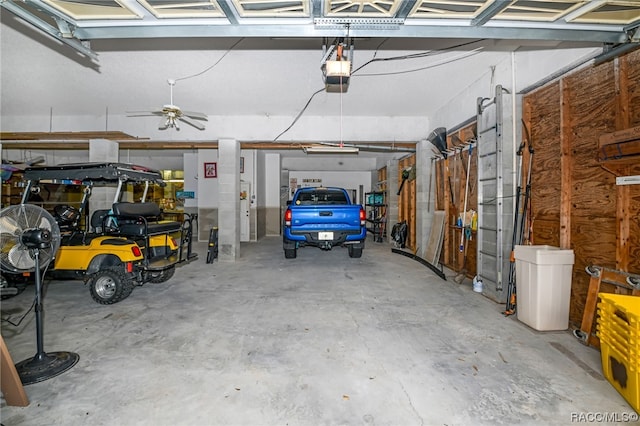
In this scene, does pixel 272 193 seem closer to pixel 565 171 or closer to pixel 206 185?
pixel 206 185

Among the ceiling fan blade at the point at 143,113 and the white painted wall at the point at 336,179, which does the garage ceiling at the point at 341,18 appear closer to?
the ceiling fan blade at the point at 143,113

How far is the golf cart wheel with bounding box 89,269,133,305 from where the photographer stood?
3.54m

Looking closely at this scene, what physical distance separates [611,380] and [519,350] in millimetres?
578

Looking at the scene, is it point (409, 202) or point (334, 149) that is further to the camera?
point (409, 202)

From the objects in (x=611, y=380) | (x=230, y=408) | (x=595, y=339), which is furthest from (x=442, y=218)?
(x=230, y=408)

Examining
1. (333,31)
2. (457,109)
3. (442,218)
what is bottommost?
(442,218)

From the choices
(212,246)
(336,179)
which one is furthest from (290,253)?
(336,179)

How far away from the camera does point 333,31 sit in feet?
6.53

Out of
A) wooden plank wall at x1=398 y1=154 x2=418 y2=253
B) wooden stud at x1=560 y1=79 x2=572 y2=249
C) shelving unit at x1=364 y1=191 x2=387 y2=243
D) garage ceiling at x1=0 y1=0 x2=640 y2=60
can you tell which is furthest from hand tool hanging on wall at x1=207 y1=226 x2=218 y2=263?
wooden stud at x1=560 y1=79 x2=572 y2=249

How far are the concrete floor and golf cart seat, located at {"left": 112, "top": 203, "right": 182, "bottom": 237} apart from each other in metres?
0.90

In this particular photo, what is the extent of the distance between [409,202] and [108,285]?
7.09 metres

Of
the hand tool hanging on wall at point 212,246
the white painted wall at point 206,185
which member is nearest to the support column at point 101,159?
the hand tool hanging on wall at point 212,246

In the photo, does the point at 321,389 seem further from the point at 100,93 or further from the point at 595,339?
the point at 100,93

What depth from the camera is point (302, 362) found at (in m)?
2.25
